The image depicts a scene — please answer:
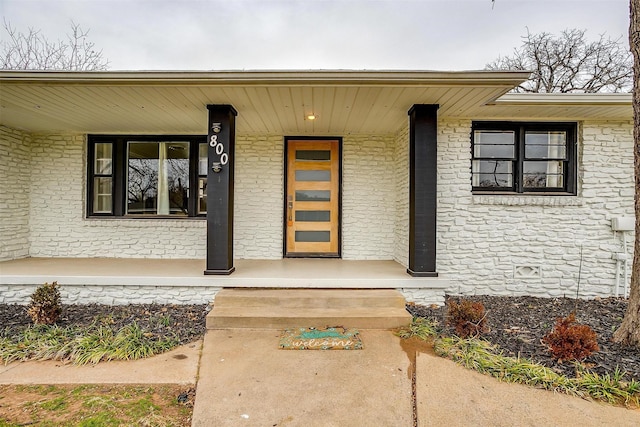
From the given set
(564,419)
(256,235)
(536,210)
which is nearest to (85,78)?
(256,235)

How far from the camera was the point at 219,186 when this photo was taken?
434 centimetres

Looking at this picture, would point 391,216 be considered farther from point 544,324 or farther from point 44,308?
point 44,308

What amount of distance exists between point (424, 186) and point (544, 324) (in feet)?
6.94

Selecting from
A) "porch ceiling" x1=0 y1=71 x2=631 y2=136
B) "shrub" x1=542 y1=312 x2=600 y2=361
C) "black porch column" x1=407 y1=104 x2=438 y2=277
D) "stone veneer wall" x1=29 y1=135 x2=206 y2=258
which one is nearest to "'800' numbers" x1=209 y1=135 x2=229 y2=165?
"porch ceiling" x1=0 y1=71 x2=631 y2=136

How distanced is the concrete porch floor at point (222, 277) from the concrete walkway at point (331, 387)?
1.07 meters

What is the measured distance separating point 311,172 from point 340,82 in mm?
2573

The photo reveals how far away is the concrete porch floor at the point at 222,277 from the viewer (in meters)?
4.31

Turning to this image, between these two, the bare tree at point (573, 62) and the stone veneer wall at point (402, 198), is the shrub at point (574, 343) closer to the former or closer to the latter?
the stone veneer wall at point (402, 198)

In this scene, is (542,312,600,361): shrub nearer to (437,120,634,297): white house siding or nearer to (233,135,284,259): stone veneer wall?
(437,120,634,297): white house siding

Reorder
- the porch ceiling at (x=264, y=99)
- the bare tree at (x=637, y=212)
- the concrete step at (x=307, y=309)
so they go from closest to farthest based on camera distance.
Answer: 1. the bare tree at (x=637, y=212)
2. the porch ceiling at (x=264, y=99)
3. the concrete step at (x=307, y=309)

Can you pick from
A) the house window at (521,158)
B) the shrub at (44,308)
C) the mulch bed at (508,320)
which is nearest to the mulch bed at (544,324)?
the mulch bed at (508,320)

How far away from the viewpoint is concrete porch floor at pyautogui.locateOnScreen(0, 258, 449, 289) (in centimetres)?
431

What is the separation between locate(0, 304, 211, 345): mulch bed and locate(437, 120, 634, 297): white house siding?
12.0ft

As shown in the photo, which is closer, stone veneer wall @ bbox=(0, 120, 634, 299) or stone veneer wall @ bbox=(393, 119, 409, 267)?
stone veneer wall @ bbox=(0, 120, 634, 299)
